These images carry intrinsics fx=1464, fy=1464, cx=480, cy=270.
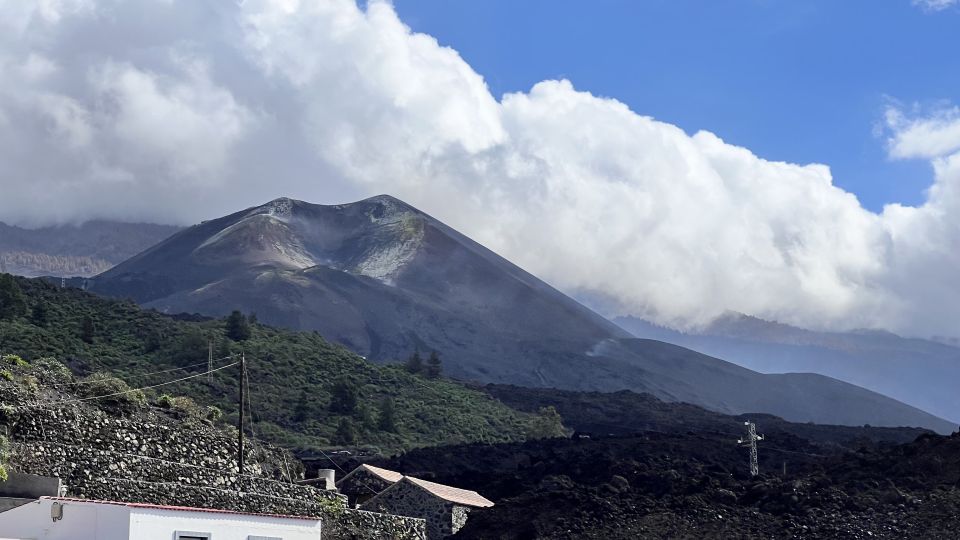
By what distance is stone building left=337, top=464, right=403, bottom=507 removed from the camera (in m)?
66.9

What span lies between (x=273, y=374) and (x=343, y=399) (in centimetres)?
614

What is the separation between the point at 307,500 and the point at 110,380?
6.44 metres

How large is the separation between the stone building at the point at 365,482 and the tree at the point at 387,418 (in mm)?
44807

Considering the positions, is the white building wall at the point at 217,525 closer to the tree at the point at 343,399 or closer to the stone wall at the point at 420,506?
the stone wall at the point at 420,506

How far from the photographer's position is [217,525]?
33625mm

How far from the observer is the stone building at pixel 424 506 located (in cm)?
6153

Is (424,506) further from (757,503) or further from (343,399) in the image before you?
Result: (343,399)

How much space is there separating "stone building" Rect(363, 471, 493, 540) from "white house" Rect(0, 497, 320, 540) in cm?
2811

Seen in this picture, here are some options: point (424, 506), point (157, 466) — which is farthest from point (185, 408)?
point (424, 506)

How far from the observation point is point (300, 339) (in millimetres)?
137750

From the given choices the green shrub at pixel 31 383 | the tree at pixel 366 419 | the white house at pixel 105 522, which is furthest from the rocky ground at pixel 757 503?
the tree at pixel 366 419

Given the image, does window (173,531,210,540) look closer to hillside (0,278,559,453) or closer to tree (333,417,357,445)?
hillside (0,278,559,453)

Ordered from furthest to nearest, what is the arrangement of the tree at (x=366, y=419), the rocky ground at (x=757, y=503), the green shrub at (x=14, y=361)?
the tree at (x=366, y=419), the rocky ground at (x=757, y=503), the green shrub at (x=14, y=361)

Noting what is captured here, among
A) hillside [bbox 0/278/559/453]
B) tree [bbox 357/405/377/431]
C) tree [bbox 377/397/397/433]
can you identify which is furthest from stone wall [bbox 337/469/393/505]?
tree [bbox 377/397/397/433]
